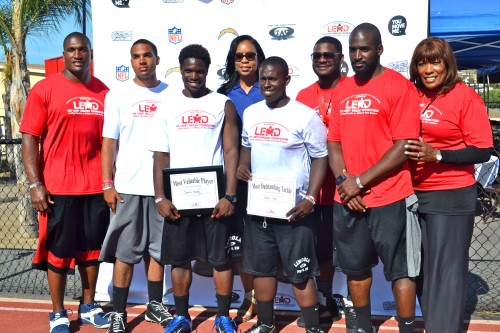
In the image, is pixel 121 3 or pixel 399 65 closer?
pixel 399 65

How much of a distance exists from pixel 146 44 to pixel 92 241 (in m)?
1.59

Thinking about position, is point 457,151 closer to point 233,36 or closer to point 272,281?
point 272,281

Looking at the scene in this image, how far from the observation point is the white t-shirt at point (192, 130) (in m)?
3.97

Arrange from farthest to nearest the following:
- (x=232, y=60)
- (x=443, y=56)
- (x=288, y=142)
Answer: (x=232, y=60), (x=288, y=142), (x=443, y=56)

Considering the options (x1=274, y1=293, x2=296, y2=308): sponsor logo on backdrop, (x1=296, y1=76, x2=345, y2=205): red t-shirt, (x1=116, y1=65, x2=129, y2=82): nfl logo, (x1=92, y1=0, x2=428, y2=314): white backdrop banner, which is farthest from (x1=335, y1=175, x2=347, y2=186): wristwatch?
(x1=116, y1=65, x2=129, y2=82): nfl logo

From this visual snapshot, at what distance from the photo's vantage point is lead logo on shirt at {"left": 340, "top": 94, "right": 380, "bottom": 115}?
3486mm

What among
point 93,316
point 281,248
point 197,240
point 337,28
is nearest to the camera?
point 281,248

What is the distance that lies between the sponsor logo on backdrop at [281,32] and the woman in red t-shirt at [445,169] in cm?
160

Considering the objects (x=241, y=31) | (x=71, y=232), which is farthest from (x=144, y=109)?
(x=241, y=31)

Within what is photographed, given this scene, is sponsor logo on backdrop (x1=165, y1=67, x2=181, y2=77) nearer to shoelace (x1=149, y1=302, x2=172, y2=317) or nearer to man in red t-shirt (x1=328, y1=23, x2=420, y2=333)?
man in red t-shirt (x1=328, y1=23, x2=420, y2=333)

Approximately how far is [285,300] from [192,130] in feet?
6.30

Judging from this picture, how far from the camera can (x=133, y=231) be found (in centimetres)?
430

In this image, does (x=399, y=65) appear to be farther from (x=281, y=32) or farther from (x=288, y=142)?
(x=288, y=142)

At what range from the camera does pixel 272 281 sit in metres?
4.00
